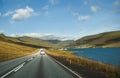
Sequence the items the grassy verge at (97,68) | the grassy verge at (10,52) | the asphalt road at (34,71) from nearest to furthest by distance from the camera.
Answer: the asphalt road at (34,71) → the grassy verge at (97,68) → the grassy verge at (10,52)

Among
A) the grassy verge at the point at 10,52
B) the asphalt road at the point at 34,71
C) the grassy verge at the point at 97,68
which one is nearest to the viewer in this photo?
the asphalt road at the point at 34,71

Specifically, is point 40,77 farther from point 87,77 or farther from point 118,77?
point 118,77

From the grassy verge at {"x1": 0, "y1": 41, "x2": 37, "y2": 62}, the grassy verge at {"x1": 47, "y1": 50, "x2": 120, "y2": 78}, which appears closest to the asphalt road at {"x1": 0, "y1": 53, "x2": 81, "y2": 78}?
the grassy verge at {"x1": 47, "y1": 50, "x2": 120, "y2": 78}

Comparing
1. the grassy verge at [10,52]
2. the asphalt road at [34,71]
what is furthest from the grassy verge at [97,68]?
the grassy verge at [10,52]

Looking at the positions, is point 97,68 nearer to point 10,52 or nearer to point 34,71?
point 34,71

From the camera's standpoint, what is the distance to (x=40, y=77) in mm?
13641

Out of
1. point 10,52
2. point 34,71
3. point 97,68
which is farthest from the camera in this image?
point 10,52

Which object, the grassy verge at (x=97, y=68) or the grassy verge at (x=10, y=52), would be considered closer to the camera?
the grassy verge at (x=97, y=68)

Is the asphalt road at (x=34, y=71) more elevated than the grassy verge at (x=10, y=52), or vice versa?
the grassy verge at (x=10, y=52)

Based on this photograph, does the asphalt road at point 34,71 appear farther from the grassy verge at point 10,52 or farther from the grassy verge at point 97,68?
the grassy verge at point 10,52

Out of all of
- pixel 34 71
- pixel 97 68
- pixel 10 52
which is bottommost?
pixel 97 68

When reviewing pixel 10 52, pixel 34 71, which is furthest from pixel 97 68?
pixel 10 52

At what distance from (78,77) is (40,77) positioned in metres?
2.60

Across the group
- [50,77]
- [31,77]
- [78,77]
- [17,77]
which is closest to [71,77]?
[78,77]
